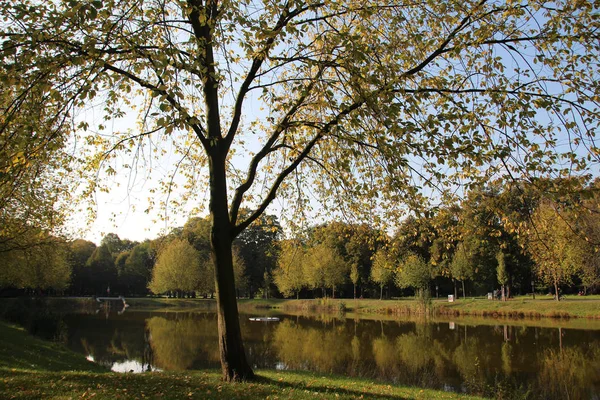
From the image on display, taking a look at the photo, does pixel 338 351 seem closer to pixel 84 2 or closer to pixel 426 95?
pixel 426 95

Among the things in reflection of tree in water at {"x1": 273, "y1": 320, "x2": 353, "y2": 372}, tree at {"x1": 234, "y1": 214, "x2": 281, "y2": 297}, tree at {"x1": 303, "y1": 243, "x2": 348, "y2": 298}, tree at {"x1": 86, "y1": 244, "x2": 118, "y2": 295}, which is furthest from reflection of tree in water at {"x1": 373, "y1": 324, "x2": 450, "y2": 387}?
tree at {"x1": 86, "y1": 244, "x2": 118, "y2": 295}

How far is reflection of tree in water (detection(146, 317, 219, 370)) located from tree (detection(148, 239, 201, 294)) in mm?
28885

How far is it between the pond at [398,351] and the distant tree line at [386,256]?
3.91m

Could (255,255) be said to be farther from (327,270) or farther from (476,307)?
(476,307)

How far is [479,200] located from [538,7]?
3810 millimetres

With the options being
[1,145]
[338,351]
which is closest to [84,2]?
[1,145]

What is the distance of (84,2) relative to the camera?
18.9 ft

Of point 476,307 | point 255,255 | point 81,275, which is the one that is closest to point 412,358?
point 476,307

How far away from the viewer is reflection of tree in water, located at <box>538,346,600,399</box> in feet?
44.0

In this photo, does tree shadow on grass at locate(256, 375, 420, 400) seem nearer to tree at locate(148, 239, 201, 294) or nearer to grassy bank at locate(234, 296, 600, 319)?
grassy bank at locate(234, 296, 600, 319)

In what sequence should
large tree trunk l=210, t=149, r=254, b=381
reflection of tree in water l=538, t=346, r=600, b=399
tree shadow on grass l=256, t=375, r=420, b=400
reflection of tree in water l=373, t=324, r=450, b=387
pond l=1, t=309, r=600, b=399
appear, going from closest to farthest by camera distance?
1. tree shadow on grass l=256, t=375, r=420, b=400
2. large tree trunk l=210, t=149, r=254, b=381
3. reflection of tree in water l=538, t=346, r=600, b=399
4. pond l=1, t=309, r=600, b=399
5. reflection of tree in water l=373, t=324, r=450, b=387

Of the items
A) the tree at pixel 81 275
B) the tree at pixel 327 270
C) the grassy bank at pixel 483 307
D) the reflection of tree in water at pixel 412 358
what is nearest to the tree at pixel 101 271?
the tree at pixel 81 275

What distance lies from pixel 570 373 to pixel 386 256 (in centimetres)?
1088

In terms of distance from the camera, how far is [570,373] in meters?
15.9
